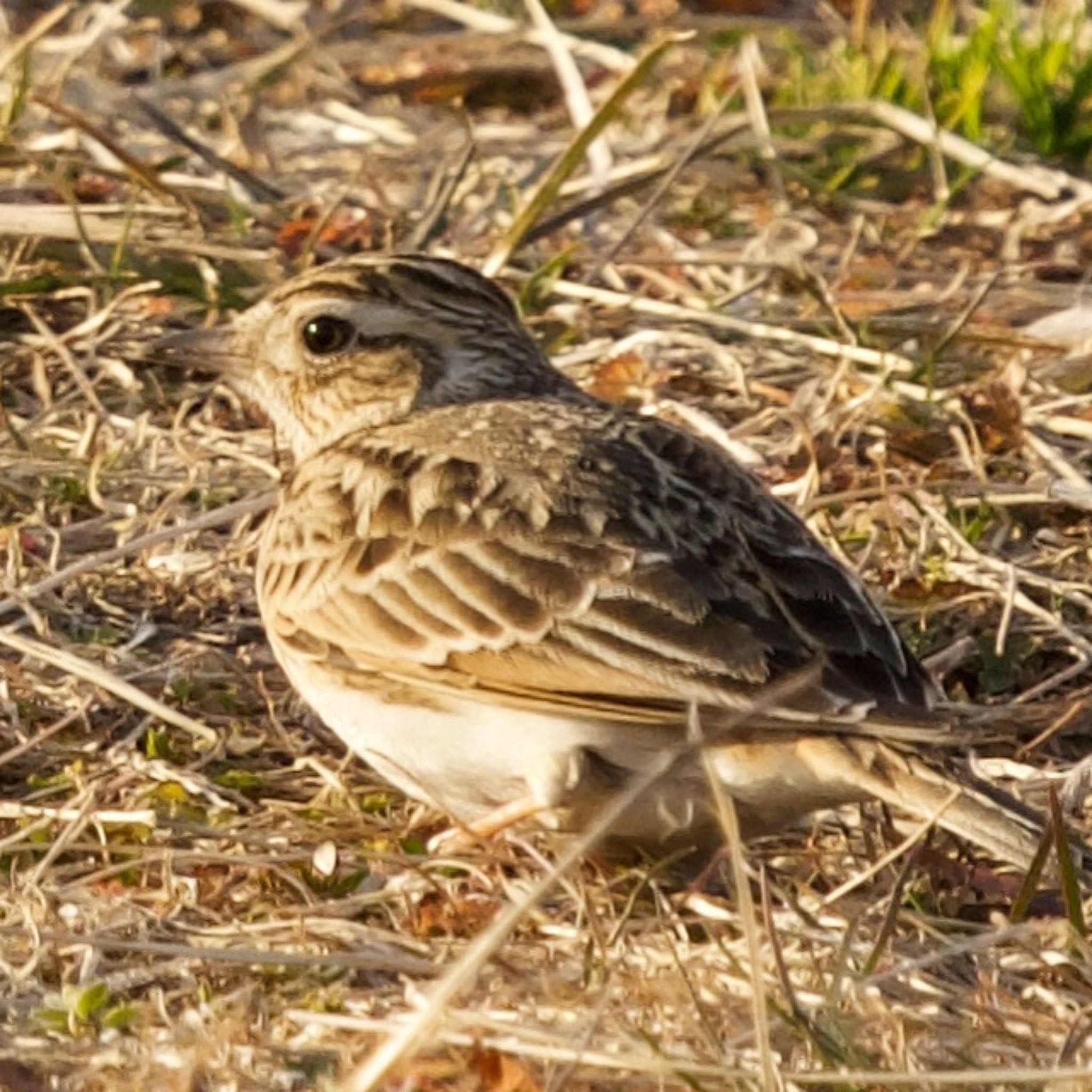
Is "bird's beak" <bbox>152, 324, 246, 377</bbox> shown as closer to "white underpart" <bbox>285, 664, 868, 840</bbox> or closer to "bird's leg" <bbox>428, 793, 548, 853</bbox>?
"white underpart" <bbox>285, 664, 868, 840</bbox>

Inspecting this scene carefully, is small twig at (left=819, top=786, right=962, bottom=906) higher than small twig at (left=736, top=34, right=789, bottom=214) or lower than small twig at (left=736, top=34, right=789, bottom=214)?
higher

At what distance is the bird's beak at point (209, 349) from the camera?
7145 millimetres

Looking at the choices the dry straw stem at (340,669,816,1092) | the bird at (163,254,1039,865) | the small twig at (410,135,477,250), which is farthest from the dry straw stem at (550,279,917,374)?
the dry straw stem at (340,669,816,1092)

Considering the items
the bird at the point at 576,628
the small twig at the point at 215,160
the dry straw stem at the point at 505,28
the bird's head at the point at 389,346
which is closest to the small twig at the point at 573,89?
the dry straw stem at the point at 505,28

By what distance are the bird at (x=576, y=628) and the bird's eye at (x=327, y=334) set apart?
3 centimetres

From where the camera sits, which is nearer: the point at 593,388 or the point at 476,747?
the point at 476,747

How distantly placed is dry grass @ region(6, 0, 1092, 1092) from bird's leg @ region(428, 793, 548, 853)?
0.19 feet

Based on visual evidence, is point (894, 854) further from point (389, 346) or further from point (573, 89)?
point (573, 89)

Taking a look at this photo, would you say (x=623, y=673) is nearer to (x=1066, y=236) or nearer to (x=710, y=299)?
(x=710, y=299)

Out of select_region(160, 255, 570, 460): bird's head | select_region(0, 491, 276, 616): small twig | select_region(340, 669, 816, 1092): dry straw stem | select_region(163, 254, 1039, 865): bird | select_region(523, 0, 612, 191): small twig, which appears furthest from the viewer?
select_region(523, 0, 612, 191): small twig

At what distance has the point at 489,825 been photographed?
5855 mm

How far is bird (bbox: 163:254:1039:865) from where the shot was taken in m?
5.37

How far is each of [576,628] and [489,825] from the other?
1.83 ft

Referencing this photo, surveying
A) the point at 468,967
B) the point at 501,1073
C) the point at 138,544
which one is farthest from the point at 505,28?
the point at 468,967
